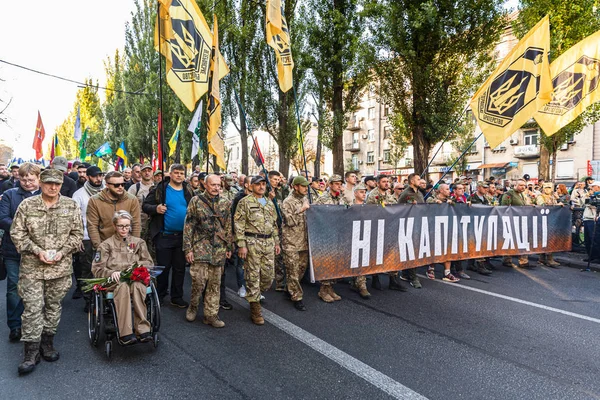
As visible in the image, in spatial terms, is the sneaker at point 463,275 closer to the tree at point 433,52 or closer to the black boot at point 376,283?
the black boot at point 376,283

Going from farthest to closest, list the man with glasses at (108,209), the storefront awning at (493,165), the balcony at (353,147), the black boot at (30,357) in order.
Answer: the balcony at (353,147) → the storefront awning at (493,165) → the man with glasses at (108,209) → the black boot at (30,357)

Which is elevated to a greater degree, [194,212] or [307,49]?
[307,49]

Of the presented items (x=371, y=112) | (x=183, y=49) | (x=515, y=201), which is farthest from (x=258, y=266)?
(x=371, y=112)

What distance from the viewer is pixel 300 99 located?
19.6 metres

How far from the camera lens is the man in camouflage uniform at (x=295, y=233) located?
579cm

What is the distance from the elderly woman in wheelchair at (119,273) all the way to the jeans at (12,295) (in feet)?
3.06

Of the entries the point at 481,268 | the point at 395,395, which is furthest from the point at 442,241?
the point at 395,395

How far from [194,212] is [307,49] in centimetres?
1360

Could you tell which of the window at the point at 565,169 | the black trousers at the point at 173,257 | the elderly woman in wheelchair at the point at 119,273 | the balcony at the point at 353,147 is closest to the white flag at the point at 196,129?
the black trousers at the point at 173,257

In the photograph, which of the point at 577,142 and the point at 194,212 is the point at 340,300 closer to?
the point at 194,212

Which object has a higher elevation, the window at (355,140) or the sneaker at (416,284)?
the window at (355,140)

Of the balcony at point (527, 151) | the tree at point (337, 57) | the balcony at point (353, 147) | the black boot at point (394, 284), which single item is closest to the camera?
the black boot at point (394, 284)

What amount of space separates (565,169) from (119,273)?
38.6 m

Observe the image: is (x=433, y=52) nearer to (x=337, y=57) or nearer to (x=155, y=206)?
(x=337, y=57)
